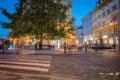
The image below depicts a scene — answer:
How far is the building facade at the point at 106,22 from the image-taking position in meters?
51.8

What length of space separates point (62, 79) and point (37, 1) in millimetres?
21494

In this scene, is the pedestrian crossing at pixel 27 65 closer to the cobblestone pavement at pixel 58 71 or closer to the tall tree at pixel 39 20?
the cobblestone pavement at pixel 58 71

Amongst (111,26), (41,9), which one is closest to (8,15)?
(41,9)

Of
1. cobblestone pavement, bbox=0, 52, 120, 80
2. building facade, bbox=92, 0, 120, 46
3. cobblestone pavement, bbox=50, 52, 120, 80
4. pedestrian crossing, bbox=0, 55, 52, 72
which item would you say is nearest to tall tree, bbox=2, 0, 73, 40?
pedestrian crossing, bbox=0, 55, 52, 72

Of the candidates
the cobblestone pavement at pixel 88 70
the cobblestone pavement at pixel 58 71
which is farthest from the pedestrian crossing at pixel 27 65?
the cobblestone pavement at pixel 88 70

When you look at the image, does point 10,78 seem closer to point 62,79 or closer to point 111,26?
point 62,79

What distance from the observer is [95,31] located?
2687 inches

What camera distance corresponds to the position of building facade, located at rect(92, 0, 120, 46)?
5178 cm

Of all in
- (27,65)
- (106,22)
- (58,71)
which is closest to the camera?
(58,71)

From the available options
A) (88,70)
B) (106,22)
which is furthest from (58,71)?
(106,22)

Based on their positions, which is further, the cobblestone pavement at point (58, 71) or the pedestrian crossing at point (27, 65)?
the pedestrian crossing at point (27, 65)

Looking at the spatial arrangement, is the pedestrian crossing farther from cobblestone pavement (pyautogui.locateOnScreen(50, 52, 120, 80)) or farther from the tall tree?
the tall tree

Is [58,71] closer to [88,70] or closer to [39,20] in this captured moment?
[88,70]

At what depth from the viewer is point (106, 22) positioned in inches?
2286
